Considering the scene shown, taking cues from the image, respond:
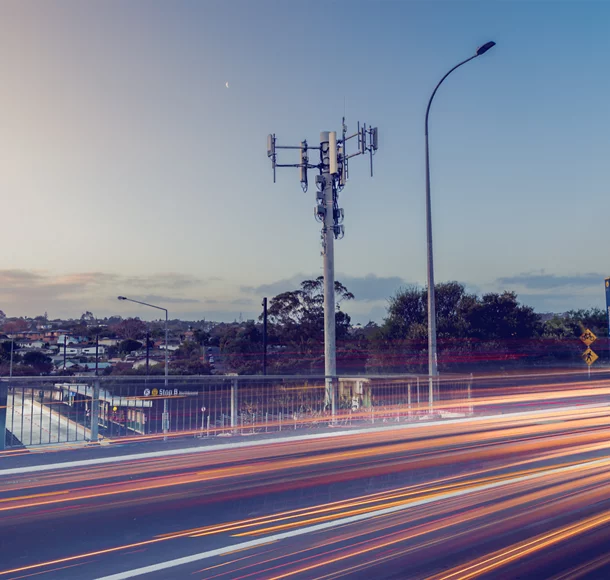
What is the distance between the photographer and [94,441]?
12227mm

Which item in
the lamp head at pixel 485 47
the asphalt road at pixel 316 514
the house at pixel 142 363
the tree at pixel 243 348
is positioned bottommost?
the asphalt road at pixel 316 514

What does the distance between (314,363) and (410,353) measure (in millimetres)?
7980

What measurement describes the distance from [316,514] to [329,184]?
56.8ft

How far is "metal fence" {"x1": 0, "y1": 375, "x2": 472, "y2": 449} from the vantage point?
40.5 feet

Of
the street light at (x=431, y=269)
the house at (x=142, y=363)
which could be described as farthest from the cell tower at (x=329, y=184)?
the house at (x=142, y=363)

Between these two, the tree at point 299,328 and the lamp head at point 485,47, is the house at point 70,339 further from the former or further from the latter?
the lamp head at point 485,47

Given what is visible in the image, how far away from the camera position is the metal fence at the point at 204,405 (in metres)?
12.3

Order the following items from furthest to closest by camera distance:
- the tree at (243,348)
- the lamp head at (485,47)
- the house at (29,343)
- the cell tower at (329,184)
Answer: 1. the house at (29,343)
2. the tree at (243,348)
3. the cell tower at (329,184)
4. the lamp head at (485,47)

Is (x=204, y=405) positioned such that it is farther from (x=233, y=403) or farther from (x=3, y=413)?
(x=3, y=413)

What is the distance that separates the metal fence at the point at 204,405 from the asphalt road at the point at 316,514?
1751 mm

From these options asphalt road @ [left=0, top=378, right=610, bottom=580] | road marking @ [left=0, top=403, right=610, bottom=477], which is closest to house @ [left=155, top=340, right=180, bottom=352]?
road marking @ [left=0, top=403, right=610, bottom=477]

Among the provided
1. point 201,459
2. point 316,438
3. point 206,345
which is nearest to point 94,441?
point 201,459

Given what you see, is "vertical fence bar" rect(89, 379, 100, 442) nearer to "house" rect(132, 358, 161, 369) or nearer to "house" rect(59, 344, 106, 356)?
"house" rect(132, 358, 161, 369)

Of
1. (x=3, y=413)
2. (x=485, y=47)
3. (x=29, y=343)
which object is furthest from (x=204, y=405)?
(x=29, y=343)
